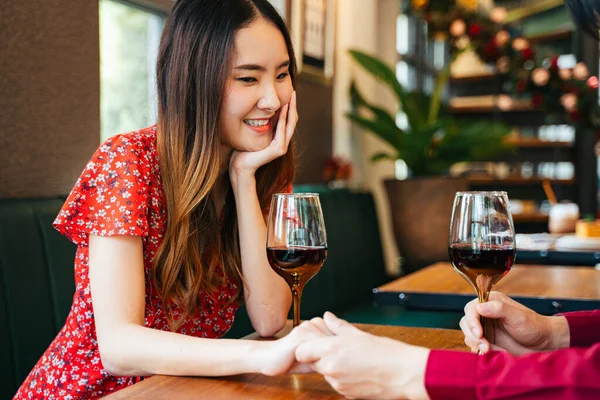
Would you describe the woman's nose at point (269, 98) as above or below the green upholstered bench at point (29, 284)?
above

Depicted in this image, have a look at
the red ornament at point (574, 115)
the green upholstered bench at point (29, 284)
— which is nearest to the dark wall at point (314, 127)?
the red ornament at point (574, 115)

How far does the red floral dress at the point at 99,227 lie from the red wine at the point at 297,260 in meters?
0.31

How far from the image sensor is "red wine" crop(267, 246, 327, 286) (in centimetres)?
123

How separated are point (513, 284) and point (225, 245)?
991 millimetres

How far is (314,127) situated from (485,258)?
11.2ft

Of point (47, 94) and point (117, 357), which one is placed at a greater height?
point (47, 94)

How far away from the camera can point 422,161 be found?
4656mm

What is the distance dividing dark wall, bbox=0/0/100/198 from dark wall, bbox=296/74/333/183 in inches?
72.6

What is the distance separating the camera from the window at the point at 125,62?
284 centimetres

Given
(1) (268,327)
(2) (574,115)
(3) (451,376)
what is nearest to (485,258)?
(3) (451,376)

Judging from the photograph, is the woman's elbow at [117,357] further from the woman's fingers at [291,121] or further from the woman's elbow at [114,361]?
the woman's fingers at [291,121]

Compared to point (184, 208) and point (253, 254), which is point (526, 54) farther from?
point (184, 208)

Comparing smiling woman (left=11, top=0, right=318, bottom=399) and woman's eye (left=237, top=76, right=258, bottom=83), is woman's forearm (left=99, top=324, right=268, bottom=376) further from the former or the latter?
woman's eye (left=237, top=76, right=258, bottom=83)

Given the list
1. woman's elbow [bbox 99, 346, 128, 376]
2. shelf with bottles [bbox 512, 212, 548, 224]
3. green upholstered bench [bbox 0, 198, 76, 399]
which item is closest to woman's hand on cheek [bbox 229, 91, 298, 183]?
woman's elbow [bbox 99, 346, 128, 376]
